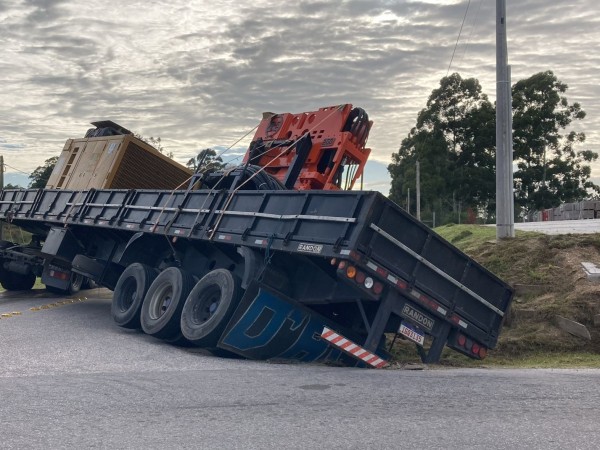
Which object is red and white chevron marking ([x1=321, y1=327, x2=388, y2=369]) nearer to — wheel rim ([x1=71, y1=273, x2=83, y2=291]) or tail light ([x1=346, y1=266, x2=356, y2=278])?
tail light ([x1=346, y1=266, x2=356, y2=278])

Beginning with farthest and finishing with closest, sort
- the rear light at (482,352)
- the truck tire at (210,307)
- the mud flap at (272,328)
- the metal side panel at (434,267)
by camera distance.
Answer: the rear light at (482,352) → the truck tire at (210,307) → the mud flap at (272,328) → the metal side panel at (434,267)

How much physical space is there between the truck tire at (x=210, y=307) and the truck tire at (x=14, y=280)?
34.4ft

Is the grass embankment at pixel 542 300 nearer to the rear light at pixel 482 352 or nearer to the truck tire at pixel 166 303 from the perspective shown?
the rear light at pixel 482 352

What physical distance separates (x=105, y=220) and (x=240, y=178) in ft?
12.4

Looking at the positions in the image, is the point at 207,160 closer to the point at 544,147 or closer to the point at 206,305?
the point at 206,305

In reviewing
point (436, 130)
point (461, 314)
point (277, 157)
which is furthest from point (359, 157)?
point (436, 130)

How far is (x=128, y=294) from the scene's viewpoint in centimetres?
1349

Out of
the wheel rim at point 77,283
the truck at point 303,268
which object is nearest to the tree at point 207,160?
the truck at point 303,268

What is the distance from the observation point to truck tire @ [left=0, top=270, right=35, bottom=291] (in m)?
20.1

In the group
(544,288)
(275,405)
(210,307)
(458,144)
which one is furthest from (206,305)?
(458,144)

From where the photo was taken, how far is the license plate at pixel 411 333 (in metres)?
9.60

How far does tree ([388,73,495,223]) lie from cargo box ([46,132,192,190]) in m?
33.6

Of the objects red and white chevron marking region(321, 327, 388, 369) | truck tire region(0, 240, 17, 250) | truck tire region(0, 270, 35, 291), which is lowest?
truck tire region(0, 270, 35, 291)

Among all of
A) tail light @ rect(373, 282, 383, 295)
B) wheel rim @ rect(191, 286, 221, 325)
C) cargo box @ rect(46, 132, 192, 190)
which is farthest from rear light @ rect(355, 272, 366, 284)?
cargo box @ rect(46, 132, 192, 190)
